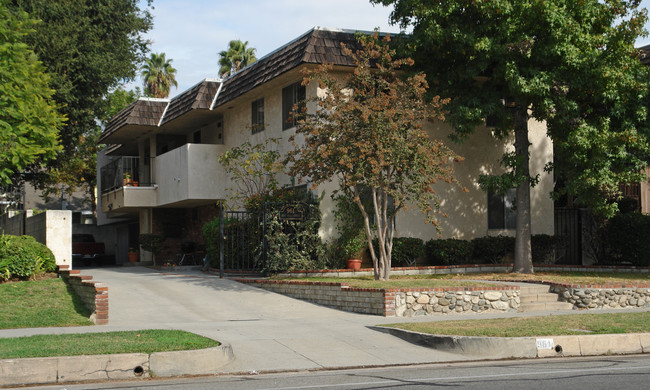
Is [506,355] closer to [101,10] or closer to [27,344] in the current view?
[27,344]

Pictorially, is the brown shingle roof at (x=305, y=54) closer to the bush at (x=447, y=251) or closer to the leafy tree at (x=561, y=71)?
the leafy tree at (x=561, y=71)

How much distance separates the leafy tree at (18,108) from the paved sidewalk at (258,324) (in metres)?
4.06

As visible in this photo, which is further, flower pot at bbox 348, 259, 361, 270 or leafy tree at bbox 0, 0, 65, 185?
flower pot at bbox 348, 259, 361, 270

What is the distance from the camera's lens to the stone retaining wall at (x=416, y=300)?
49.3 feet

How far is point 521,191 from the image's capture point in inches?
813

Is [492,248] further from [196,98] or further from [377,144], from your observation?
[196,98]

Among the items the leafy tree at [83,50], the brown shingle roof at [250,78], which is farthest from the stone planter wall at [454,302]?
the leafy tree at [83,50]

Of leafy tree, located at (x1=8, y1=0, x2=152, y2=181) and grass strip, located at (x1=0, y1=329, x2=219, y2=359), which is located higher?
leafy tree, located at (x1=8, y1=0, x2=152, y2=181)

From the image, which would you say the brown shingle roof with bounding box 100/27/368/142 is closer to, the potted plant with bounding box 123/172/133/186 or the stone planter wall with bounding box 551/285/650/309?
the potted plant with bounding box 123/172/133/186

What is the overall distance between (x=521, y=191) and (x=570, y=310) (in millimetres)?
5396

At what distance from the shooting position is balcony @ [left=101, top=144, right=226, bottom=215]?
2564 cm

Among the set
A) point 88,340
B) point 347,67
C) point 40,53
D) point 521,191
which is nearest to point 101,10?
point 40,53

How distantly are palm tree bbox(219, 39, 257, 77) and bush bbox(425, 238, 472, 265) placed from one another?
3234 cm

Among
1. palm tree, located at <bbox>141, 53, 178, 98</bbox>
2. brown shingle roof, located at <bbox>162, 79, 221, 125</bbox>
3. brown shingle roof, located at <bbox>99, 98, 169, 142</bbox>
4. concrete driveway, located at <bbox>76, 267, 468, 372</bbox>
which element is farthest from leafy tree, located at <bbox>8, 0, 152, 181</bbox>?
palm tree, located at <bbox>141, 53, 178, 98</bbox>
